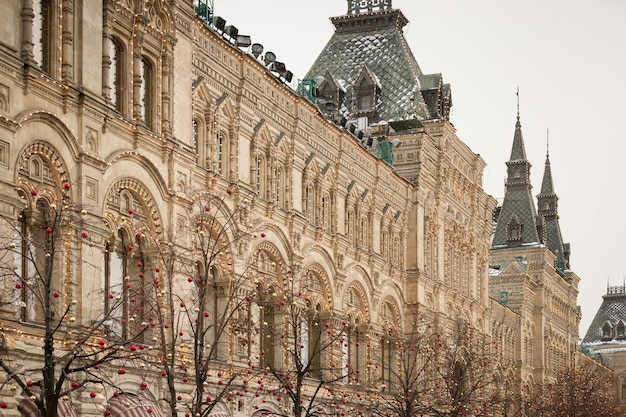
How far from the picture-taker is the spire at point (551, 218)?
397ft

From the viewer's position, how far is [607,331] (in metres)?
152

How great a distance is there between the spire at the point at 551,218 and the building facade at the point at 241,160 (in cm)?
4509

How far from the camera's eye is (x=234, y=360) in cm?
3891

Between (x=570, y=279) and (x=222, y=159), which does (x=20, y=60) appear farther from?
(x=570, y=279)

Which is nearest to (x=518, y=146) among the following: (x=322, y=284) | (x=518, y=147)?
(x=518, y=147)

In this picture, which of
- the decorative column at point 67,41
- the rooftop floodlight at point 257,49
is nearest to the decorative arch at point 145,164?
the decorative column at point 67,41

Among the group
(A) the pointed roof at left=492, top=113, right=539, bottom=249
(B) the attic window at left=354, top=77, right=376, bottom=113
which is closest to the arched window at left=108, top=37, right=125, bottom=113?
(B) the attic window at left=354, top=77, right=376, bottom=113

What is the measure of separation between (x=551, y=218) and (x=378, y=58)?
6647 cm

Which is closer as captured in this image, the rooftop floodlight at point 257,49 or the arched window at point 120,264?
the arched window at point 120,264

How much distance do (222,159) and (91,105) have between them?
32.0 ft

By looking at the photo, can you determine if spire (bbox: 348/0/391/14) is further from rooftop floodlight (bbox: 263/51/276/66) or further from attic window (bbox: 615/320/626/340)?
attic window (bbox: 615/320/626/340)

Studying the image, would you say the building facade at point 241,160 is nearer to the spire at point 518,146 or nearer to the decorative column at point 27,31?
the decorative column at point 27,31

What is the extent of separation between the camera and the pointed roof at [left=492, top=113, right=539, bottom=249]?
340 ft

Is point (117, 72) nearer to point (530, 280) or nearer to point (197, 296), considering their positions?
point (197, 296)
